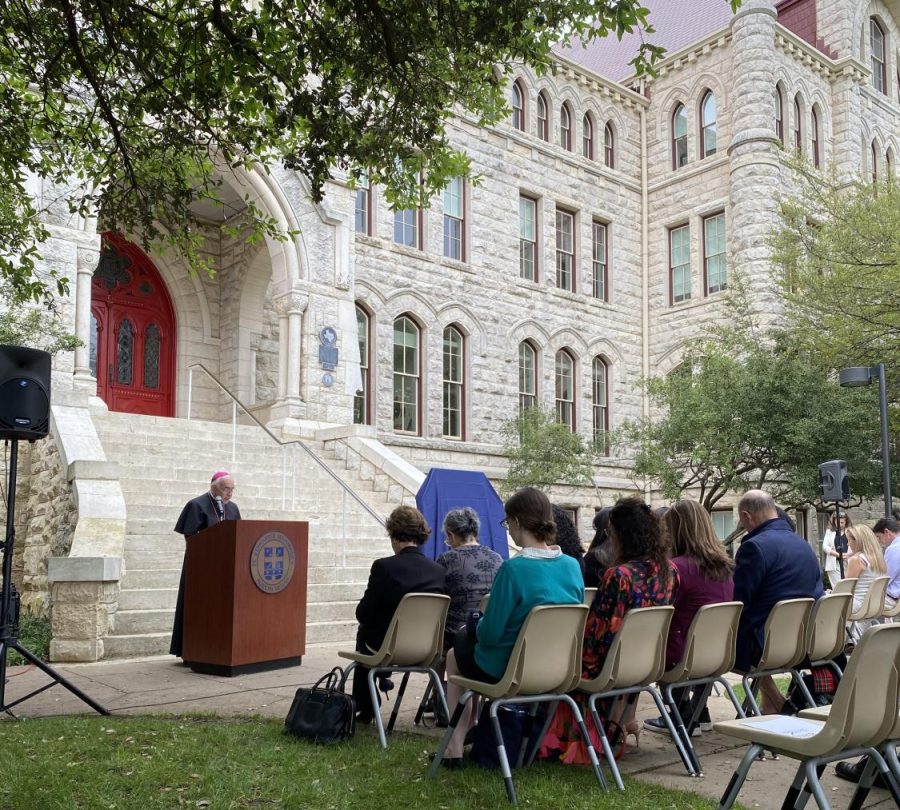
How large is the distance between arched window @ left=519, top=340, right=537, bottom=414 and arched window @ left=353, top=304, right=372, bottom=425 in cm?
440

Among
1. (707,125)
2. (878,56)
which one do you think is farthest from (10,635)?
(878,56)

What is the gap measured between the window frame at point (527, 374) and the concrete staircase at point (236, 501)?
26.9ft

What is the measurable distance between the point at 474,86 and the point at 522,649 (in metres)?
5.29

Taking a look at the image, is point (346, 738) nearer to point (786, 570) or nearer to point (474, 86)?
point (786, 570)

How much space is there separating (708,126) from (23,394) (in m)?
22.1

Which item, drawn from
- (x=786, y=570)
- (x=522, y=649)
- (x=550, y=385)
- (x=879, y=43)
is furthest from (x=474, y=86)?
(x=879, y=43)

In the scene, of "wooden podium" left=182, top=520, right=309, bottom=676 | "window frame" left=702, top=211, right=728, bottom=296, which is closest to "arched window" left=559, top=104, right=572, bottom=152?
"window frame" left=702, top=211, right=728, bottom=296

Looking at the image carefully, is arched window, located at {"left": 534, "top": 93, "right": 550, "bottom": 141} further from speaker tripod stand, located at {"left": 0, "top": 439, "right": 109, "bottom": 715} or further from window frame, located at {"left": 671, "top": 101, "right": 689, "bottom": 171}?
speaker tripod stand, located at {"left": 0, "top": 439, "right": 109, "bottom": 715}

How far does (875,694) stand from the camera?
11.8 feet

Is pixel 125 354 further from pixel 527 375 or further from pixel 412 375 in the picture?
pixel 527 375

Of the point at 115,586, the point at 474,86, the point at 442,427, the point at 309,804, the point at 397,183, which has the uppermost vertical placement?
the point at 474,86

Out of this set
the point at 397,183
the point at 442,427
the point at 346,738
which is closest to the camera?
the point at 346,738

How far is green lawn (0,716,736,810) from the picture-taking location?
4359 mm

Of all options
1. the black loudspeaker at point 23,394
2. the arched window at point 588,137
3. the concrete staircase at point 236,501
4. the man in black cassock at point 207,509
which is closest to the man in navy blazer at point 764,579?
the black loudspeaker at point 23,394
